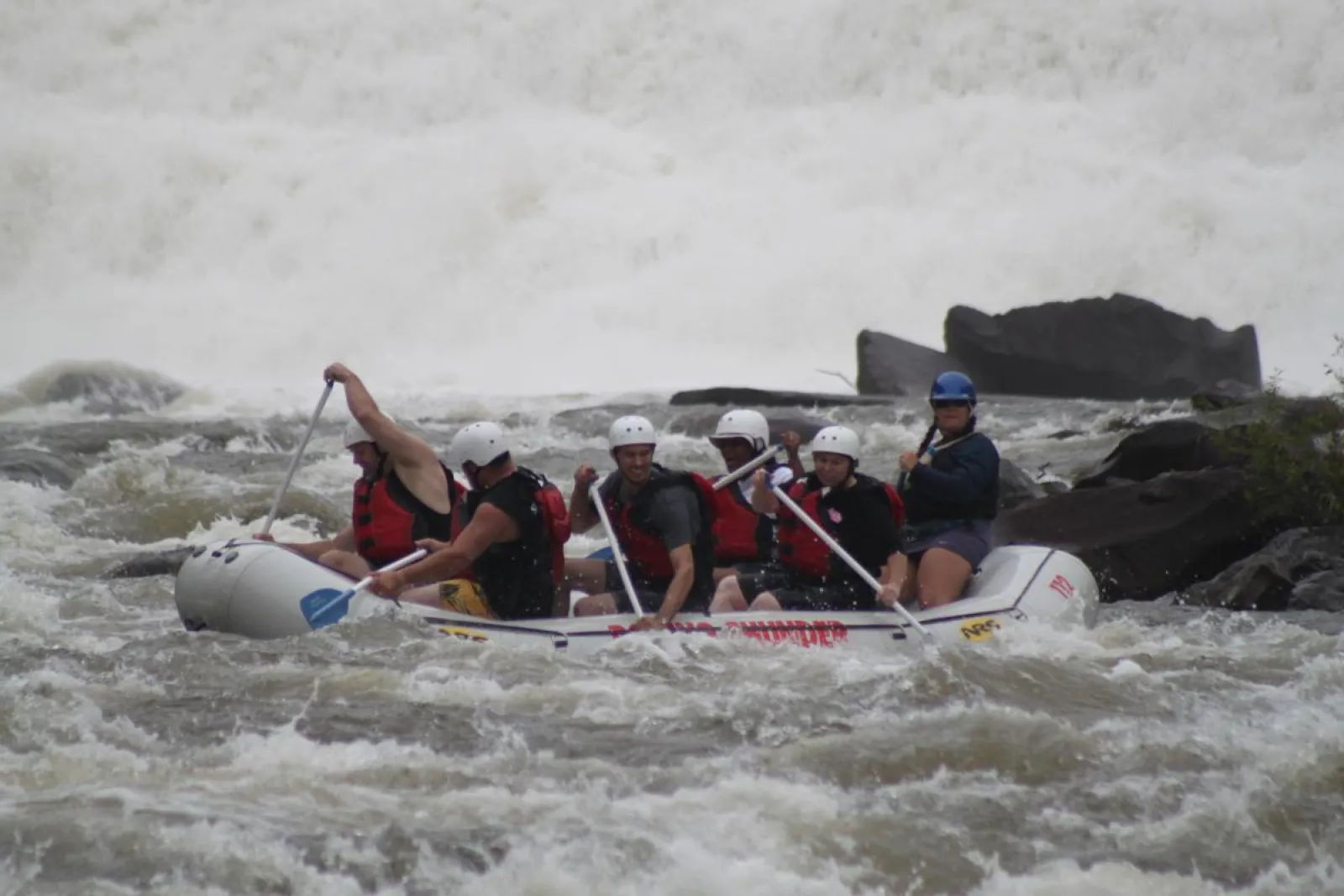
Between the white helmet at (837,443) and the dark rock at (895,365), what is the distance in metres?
10.9

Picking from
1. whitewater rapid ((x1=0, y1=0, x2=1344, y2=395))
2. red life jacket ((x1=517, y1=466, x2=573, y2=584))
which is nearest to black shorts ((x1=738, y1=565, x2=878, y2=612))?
red life jacket ((x1=517, y1=466, x2=573, y2=584))

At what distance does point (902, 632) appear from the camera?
652 centimetres

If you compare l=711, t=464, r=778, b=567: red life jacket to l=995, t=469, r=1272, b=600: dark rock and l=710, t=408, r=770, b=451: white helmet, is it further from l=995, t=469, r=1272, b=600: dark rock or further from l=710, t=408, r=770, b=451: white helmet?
l=995, t=469, r=1272, b=600: dark rock

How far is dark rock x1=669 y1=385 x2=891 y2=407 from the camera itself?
55.5ft

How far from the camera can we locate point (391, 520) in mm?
7078

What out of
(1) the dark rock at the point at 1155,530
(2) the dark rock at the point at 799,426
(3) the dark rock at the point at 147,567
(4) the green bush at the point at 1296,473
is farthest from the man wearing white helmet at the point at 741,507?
(2) the dark rock at the point at 799,426

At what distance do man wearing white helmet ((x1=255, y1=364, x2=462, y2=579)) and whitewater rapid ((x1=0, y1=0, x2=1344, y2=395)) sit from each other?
42.2ft

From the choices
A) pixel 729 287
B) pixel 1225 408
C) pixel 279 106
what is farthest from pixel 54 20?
pixel 1225 408

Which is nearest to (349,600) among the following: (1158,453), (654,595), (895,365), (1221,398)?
(654,595)

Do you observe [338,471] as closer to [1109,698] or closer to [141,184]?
[1109,698]

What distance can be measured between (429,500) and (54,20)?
20724 mm

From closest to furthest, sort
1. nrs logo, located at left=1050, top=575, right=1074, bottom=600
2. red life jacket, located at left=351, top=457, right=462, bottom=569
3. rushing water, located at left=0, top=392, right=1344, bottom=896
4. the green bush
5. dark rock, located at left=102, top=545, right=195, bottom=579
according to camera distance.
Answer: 1. rushing water, located at left=0, top=392, right=1344, bottom=896
2. nrs logo, located at left=1050, top=575, right=1074, bottom=600
3. red life jacket, located at left=351, top=457, right=462, bottom=569
4. the green bush
5. dark rock, located at left=102, top=545, right=195, bottom=579

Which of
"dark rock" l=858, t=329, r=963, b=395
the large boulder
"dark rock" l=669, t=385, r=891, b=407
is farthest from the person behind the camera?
"dark rock" l=858, t=329, r=963, b=395

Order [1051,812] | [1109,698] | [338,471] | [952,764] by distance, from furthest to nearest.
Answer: [338,471] → [1109,698] → [952,764] → [1051,812]
